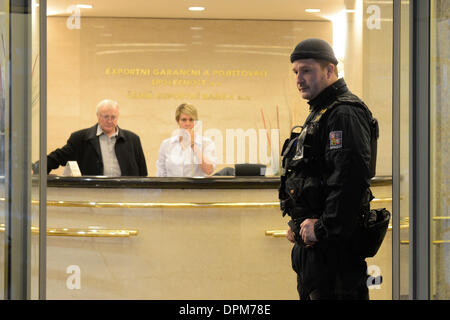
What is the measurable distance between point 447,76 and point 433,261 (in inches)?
25.0

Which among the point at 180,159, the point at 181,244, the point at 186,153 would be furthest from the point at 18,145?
the point at 186,153

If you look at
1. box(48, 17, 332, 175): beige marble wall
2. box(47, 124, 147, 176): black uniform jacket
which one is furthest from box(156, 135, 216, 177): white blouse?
box(48, 17, 332, 175): beige marble wall

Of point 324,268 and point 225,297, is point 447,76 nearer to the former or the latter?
point 324,268

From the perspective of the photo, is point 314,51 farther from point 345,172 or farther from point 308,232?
point 308,232

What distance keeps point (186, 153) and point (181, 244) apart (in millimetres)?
1304

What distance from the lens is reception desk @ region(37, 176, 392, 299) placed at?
4359 mm

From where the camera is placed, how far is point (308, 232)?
2.48 m

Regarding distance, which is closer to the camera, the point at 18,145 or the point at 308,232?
the point at 18,145

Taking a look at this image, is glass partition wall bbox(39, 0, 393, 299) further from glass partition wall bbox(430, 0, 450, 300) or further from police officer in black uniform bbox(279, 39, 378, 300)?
glass partition wall bbox(430, 0, 450, 300)

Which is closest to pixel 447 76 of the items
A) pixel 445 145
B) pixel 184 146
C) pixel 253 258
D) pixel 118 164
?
pixel 445 145

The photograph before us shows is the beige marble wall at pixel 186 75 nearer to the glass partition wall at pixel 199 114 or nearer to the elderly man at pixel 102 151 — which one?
the glass partition wall at pixel 199 114

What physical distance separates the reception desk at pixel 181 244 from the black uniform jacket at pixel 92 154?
0.45 meters

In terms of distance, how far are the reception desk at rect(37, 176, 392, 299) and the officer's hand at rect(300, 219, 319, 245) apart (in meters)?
1.86

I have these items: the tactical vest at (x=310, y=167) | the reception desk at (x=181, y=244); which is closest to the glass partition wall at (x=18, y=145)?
the tactical vest at (x=310, y=167)
